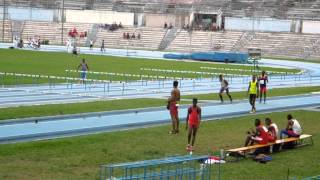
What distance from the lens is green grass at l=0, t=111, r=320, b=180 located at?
15.0 meters

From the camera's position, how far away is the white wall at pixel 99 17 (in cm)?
7550

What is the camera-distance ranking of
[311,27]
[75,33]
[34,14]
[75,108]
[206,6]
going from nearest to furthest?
1. [75,108]
2. [311,27]
3. [75,33]
4. [206,6]
5. [34,14]

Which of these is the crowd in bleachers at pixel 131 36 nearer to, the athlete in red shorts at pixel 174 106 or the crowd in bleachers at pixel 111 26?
the crowd in bleachers at pixel 111 26

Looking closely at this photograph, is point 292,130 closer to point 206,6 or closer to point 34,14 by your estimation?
point 206,6

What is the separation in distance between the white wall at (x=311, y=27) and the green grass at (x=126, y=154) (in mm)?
45741

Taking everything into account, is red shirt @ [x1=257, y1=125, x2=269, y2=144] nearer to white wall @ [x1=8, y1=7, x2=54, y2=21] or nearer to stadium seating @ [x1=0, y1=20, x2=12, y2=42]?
stadium seating @ [x1=0, y1=20, x2=12, y2=42]

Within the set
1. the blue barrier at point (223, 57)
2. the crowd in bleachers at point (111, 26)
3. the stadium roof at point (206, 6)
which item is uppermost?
the stadium roof at point (206, 6)

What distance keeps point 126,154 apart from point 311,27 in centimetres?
5211

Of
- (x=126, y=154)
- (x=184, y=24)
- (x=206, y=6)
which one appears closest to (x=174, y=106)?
(x=126, y=154)

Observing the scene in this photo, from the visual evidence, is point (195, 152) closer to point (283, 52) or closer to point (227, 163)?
point (227, 163)

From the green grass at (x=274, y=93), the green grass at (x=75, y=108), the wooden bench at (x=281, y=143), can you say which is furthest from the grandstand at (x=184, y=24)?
the wooden bench at (x=281, y=143)

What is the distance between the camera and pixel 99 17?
76188 mm

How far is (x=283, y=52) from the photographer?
64.6m

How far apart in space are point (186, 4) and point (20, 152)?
60.4 meters
